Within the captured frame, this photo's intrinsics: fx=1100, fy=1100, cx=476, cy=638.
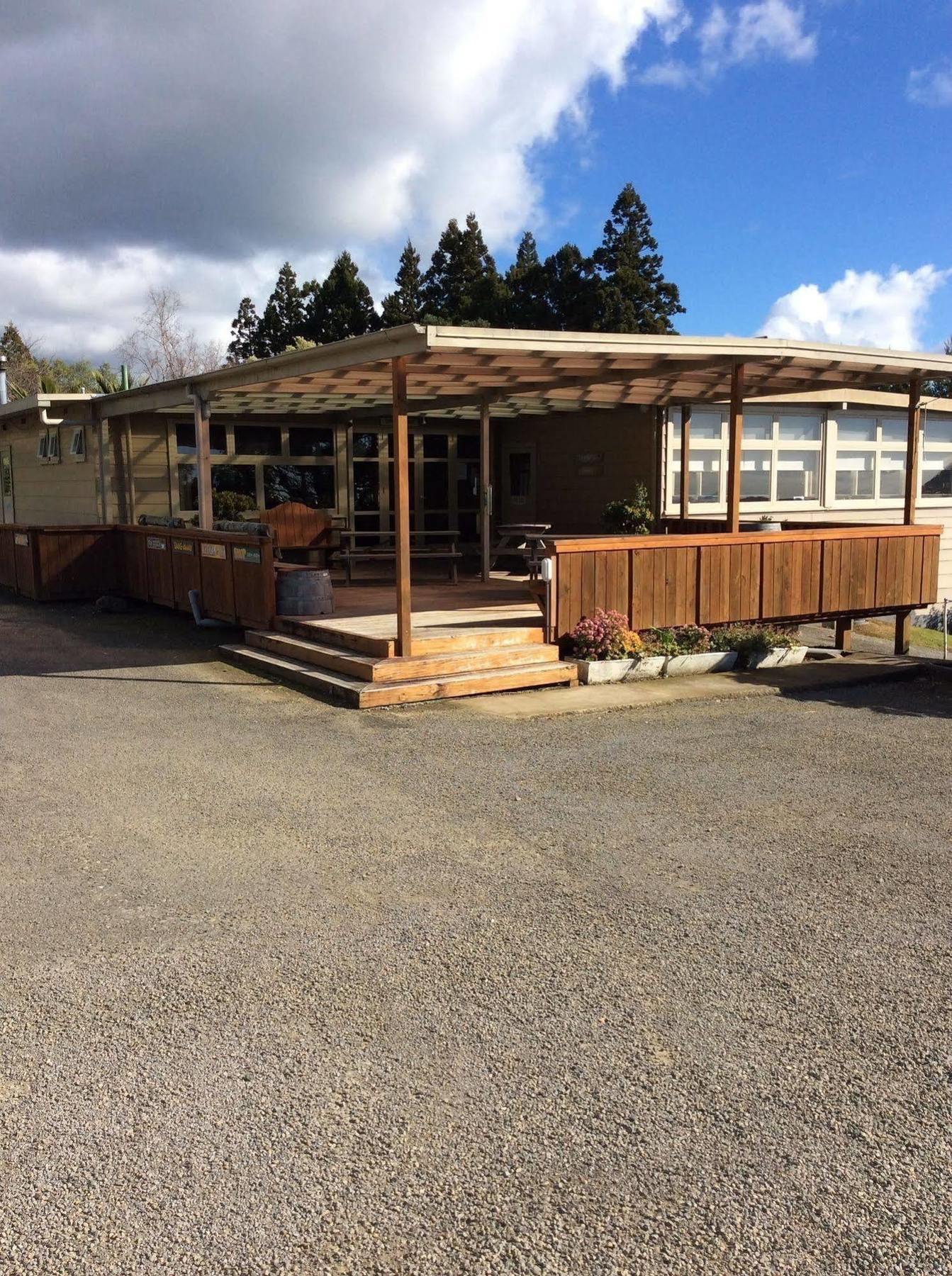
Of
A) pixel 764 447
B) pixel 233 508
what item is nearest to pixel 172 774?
pixel 233 508

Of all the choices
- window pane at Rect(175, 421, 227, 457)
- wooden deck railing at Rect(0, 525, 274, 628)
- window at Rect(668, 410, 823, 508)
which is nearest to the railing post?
window at Rect(668, 410, 823, 508)

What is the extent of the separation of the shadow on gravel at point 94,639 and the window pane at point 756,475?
777 centimetres

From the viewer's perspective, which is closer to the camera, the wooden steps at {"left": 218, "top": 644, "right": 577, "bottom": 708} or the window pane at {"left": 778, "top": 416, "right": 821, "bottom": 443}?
the wooden steps at {"left": 218, "top": 644, "right": 577, "bottom": 708}

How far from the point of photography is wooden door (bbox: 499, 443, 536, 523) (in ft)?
57.1

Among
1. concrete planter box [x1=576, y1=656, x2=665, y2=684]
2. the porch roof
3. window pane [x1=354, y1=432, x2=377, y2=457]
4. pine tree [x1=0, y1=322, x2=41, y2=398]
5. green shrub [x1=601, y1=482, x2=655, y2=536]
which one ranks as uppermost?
pine tree [x1=0, y1=322, x2=41, y2=398]

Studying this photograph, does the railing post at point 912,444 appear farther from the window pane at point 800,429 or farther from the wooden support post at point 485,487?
the wooden support post at point 485,487

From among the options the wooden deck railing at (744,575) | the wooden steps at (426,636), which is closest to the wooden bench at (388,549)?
the wooden steps at (426,636)

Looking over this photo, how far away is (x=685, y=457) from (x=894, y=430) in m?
5.19

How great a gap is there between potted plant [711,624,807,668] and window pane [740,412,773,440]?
5.49 meters

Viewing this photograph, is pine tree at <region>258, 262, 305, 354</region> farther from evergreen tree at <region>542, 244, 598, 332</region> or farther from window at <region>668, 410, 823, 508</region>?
window at <region>668, 410, 823, 508</region>

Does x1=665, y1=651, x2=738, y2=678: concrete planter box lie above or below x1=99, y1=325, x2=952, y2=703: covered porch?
below

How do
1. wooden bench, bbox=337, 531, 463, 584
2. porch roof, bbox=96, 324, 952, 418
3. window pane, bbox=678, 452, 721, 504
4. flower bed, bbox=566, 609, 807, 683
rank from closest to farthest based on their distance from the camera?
porch roof, bbox=96, 324, 952, 418 < flower bed, bbox=566, 609, 807, 683 < wooden bench, bbox=337, 531, 463, 584 < window pane, bbox=678, 452, 721, 504

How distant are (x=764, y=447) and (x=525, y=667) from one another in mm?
8051

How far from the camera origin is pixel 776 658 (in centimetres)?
1089
